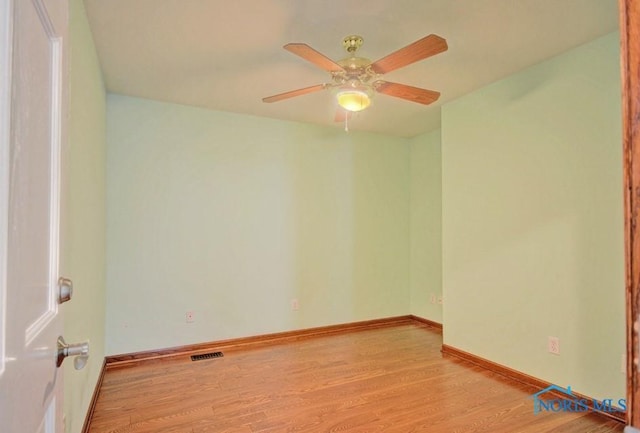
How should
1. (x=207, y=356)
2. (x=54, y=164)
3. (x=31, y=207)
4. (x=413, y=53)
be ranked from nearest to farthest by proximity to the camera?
(x=31, y=207) < (x=54, y=164) < (x=413, y=53) < (x=207, y=356)

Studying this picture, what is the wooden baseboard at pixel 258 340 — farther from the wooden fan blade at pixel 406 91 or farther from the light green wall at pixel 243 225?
the wooden fan blade at pixel 406 91

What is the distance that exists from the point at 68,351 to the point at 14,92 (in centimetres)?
59

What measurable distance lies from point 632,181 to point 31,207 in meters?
0.97

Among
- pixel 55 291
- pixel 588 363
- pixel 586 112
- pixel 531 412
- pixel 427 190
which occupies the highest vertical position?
pixel 586 112

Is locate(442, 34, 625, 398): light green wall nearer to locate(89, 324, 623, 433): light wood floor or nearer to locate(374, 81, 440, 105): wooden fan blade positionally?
Result: locate(89, 324, 623, 433): light wood floor

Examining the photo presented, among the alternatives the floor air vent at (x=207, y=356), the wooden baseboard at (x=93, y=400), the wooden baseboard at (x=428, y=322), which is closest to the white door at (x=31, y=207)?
the wooden baseboard at (x=93, y=400)

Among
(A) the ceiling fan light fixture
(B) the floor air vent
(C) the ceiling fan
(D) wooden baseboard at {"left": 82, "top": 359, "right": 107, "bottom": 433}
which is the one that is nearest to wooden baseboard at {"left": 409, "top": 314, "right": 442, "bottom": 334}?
(B) the floor air vent

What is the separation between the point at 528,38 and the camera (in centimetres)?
220

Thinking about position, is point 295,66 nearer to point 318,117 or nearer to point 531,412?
point 318,117

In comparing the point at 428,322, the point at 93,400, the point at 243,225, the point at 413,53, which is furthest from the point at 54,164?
the point at 428,322

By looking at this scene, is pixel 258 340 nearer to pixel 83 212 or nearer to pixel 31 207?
pixel 83 212

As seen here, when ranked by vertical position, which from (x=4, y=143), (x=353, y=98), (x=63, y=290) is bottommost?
(x=63, y=290)

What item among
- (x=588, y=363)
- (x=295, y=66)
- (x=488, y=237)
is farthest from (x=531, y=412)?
(x=295, y=66)

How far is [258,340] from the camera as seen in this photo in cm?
356
